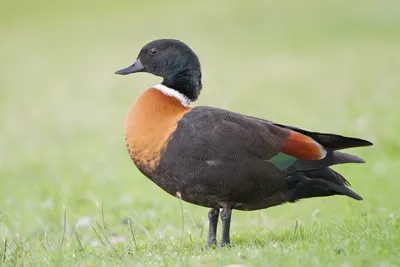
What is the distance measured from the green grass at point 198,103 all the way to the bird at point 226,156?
12.7 inches

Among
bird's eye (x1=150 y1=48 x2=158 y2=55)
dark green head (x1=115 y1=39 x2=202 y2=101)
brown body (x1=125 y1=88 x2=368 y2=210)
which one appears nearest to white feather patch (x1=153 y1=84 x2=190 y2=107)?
dark green head (x1=115 y1=39 x2=202 y2=101)

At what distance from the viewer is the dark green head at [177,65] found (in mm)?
5812

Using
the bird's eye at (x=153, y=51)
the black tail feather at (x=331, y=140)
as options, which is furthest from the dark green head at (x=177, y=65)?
the black tail feather at (x=331, y=140)

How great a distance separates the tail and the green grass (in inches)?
10.1

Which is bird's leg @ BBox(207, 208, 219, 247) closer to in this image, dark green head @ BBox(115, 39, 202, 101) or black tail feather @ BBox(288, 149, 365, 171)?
black tail feather @ BBox(288, 149, 365, 171)

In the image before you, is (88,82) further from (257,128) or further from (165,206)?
(257,128)

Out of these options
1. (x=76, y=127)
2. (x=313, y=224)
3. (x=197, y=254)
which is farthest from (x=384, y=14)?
(x=197, y=254)

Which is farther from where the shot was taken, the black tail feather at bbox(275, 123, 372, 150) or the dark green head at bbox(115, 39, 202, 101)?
the dark green head at bbox(115, 39, 202, 101)

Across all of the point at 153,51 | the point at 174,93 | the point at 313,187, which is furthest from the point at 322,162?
the point at 153,51

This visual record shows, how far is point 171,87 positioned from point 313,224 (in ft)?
5.78

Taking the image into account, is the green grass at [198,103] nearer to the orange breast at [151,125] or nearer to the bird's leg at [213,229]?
the bird's leg at [213,229]

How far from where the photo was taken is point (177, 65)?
586cm

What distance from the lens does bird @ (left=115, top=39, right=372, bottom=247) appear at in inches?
202

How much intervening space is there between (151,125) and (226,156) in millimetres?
592
